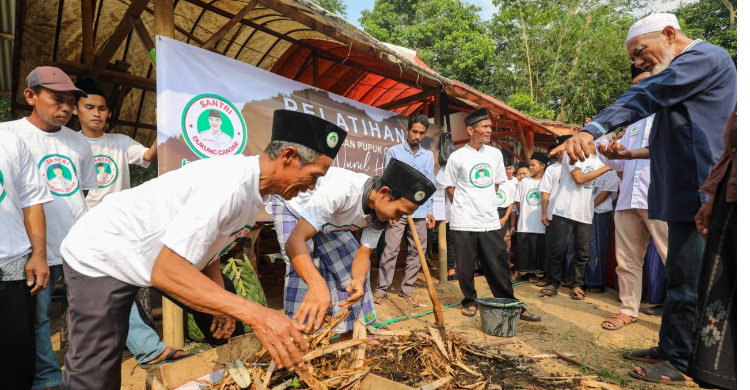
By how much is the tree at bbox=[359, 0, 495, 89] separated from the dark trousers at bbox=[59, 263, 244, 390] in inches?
717

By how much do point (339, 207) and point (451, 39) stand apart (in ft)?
59.5

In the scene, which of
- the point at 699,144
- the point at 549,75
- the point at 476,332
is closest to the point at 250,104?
the point at 476,332

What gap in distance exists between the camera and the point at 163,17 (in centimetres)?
323

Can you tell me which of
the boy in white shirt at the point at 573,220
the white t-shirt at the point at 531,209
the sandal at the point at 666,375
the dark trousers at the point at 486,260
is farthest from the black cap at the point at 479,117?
the sandal at the point at 666,375

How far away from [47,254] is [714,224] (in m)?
3.52

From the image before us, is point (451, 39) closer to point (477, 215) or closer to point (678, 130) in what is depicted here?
point (477, 215)

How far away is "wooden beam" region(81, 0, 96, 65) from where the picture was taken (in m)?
4.22

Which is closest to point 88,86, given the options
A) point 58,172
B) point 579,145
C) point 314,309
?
point 58,172

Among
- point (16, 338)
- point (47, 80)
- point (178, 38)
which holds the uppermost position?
point (178, 38)

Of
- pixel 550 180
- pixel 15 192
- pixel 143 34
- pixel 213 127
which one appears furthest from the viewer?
pixel 550 180

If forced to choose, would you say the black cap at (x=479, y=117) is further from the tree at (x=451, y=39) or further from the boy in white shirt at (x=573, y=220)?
the tree at (x=451, y=39)

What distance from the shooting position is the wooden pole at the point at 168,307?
10.6ft

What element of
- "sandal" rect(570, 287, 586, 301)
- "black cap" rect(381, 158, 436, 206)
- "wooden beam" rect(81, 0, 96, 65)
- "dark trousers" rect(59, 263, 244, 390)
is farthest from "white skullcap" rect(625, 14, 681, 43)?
"wooden beam" rect(81, 0, 96, 65)

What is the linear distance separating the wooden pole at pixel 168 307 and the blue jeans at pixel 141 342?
0.27 meters
